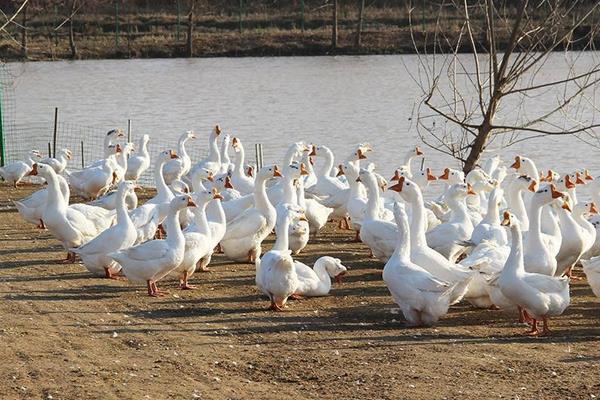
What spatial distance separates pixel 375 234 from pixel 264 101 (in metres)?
23.1

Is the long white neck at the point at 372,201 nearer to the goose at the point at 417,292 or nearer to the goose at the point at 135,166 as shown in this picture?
the goose at the point at 417,292

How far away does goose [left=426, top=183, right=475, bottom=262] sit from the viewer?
11.5 m

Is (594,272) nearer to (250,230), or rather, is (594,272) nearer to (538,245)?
(538,245)

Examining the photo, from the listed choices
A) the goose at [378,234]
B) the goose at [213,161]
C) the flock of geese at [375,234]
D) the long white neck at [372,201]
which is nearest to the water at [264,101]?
the goose at [213,161]

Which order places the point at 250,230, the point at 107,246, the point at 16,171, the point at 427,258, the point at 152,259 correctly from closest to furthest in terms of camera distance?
the point at 427,258
the point at 152,259
the point at 107,246
the point at 250,230
the point at 16,171

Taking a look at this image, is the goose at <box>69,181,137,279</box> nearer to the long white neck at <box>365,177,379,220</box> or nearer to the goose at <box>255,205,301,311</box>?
the goose at <box>255,205,301,311</box>

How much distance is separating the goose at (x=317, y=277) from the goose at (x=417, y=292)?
1.11m

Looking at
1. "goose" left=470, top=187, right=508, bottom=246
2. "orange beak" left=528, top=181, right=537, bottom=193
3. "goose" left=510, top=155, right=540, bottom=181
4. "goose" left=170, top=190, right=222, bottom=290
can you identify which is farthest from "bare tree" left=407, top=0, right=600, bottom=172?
"goose" left=170, top=190, right=222, bottom=290

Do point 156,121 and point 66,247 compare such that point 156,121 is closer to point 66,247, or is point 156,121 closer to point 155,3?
point 66,247

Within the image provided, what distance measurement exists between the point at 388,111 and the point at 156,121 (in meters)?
6.73

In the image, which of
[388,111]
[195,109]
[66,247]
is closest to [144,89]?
[195,109]

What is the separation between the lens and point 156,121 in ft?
99.8

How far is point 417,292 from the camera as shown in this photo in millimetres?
9203

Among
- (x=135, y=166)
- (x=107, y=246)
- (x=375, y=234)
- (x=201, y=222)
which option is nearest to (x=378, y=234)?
(x=375, y=234)
